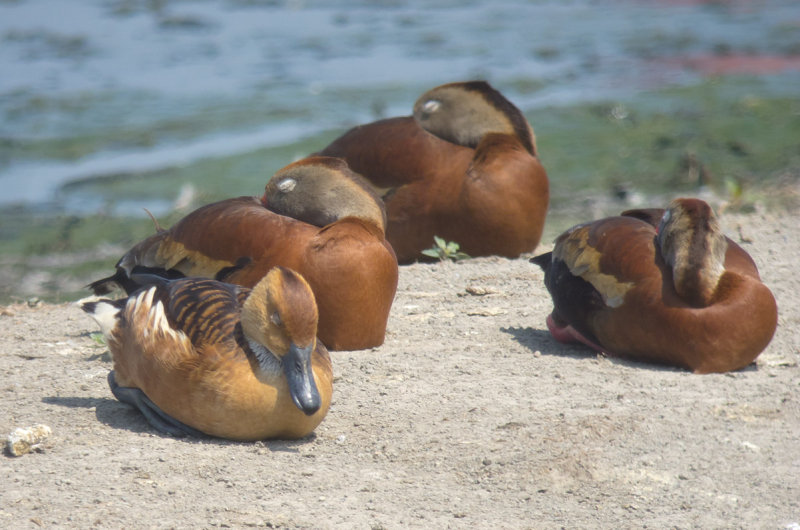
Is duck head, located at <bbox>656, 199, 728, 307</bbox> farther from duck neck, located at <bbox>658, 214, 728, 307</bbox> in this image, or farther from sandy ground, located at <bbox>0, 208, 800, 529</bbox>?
sandy ground, located at <bbox>0, 208, 800, 529</bbox>

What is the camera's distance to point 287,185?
5.72 metres

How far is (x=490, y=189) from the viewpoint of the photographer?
274 inches

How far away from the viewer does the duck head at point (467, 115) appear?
7.17 metres

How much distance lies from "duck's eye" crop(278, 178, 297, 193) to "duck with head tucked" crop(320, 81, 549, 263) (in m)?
1.38

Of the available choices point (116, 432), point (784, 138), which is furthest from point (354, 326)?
point (784, 138)

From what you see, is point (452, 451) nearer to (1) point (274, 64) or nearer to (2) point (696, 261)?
(2) point (696, 261)

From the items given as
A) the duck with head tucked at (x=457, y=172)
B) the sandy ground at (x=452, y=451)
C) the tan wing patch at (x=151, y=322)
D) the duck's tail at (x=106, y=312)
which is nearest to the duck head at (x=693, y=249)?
the sandy ground at (x=452, y=451)

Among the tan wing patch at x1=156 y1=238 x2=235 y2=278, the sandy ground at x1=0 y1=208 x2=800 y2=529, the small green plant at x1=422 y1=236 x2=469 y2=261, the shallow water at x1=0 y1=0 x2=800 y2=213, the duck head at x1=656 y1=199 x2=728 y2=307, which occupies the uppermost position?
the duck head at x1=656 y1=199 x2=728 y2=307

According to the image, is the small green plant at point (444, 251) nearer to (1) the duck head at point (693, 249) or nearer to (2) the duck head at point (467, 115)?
(2) the duck head at point (467, 115)

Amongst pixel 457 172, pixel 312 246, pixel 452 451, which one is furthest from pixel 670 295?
pixel 457 172

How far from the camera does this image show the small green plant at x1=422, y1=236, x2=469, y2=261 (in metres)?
7.06

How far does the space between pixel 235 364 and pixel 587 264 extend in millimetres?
2001

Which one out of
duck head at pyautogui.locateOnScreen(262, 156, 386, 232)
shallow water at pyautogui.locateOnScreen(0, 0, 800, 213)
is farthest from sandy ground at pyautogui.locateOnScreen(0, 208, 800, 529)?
shallow water at pyautogui.locateOnScreen(0, 0, 800, 213)

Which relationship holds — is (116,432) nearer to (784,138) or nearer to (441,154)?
(441,154)
